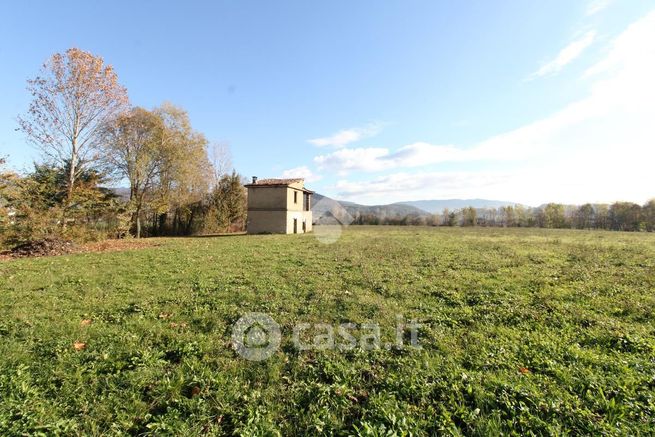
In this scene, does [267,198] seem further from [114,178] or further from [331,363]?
[331,363]

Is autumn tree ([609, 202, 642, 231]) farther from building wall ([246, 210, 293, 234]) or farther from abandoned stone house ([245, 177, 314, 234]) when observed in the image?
building wall ([246, 210, 293, 234])

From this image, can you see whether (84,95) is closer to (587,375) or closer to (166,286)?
(166,286)

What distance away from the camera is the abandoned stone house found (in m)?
30.1

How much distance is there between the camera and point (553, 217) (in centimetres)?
6022

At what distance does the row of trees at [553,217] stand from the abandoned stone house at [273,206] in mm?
36894

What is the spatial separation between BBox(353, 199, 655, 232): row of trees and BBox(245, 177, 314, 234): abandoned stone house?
36894mm

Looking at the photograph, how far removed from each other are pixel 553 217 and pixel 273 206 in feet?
202

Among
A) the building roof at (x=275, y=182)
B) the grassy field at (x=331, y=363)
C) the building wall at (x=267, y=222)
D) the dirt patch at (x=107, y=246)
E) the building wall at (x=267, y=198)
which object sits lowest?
the grassy field at (x=331, y=363)

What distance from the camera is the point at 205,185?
118ft

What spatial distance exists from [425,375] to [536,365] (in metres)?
1.52

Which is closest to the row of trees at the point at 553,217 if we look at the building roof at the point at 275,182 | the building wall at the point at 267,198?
the building roof at the point at 275,182

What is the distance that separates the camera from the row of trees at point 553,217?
53219 mm

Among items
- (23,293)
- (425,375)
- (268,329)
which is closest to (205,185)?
(23,293)

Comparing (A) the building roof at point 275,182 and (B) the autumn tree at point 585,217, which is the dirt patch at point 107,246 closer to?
(A) the building roof at point 275,182
